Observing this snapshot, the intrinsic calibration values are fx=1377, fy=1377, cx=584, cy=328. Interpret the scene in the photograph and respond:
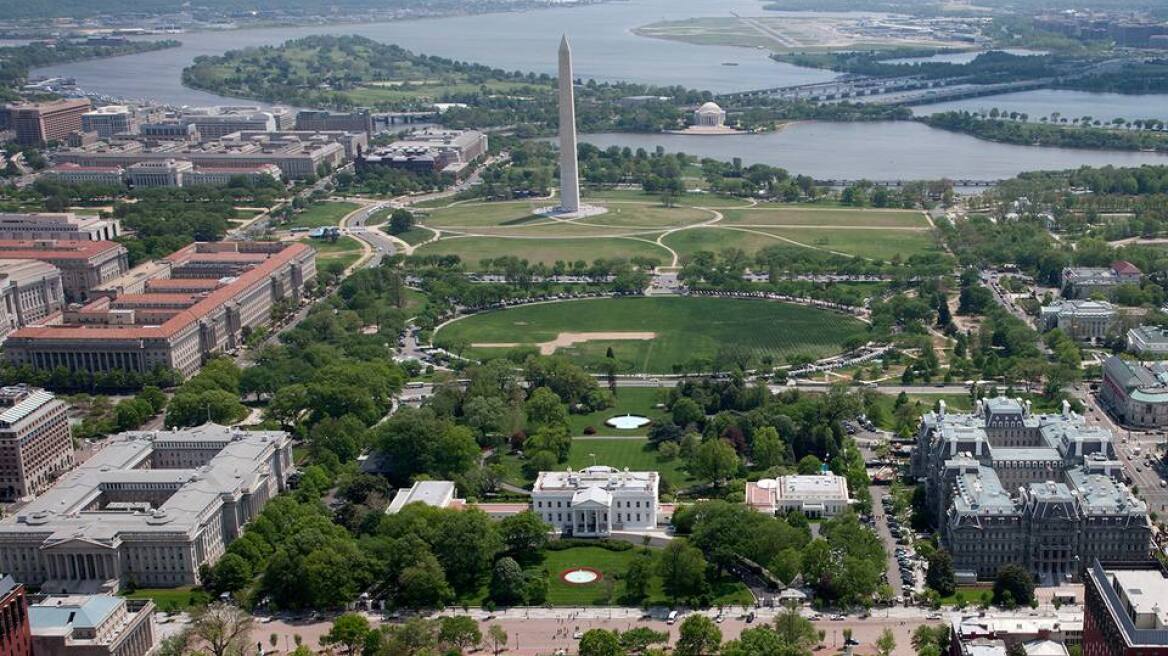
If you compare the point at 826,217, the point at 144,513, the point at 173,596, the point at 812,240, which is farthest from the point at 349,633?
the point at 826,217

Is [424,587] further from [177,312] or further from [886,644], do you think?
[177,312]

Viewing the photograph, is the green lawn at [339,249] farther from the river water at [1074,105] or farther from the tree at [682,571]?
the river water at [1074,105]

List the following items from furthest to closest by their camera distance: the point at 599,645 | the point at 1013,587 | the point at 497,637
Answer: the point at 1013,587
the point at 497,637
the point at 599,645

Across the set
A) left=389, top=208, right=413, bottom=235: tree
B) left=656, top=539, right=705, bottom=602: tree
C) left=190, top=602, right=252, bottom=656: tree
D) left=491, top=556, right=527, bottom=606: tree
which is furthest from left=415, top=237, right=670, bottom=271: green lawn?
left=190, top=602, right=252, bottom=656: tree

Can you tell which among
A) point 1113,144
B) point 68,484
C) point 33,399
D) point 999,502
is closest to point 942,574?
point 999,502

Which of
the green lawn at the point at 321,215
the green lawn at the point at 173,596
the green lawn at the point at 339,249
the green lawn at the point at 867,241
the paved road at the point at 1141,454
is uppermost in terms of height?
the green lawn at the point at 321,215

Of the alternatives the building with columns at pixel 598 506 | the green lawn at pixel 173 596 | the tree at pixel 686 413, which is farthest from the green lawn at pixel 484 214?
the green lawn at pixel 173 596
